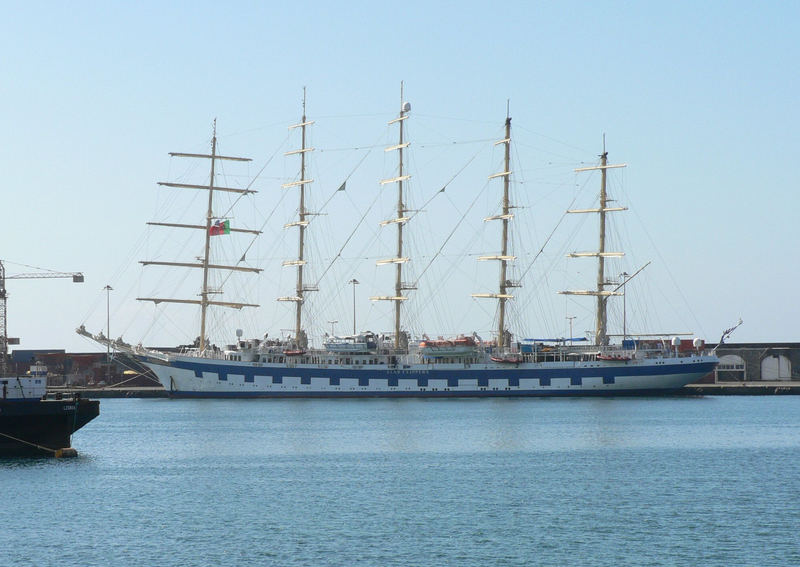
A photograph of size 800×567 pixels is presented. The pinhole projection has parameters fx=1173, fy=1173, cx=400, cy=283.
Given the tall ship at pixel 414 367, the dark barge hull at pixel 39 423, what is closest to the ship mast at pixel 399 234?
the tall ship at pixel 414 367

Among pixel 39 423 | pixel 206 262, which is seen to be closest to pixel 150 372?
pixel 206 262

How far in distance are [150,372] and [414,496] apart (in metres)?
80.5

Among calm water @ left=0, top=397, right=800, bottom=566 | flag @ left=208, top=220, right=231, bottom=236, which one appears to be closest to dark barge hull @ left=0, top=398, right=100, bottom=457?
calm water @ left=0, top=397, right=800, bottom=566

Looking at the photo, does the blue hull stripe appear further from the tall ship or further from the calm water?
the calm water

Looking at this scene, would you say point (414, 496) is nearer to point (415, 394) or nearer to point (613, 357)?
point (415, 394)

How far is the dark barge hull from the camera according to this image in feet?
157

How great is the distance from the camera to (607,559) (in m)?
29.2

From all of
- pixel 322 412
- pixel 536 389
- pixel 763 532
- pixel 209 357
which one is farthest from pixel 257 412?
pixel 763 532

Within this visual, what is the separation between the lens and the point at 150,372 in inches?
4569

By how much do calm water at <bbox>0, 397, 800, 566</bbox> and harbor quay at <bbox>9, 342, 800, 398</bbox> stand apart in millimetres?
41575

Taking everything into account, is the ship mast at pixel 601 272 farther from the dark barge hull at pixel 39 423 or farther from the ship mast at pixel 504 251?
the dark barge hull at pixel 39 423

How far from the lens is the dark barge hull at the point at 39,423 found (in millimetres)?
47969

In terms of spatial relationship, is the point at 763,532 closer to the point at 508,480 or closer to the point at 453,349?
the point at 508,480

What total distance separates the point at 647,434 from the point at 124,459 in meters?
27.4
